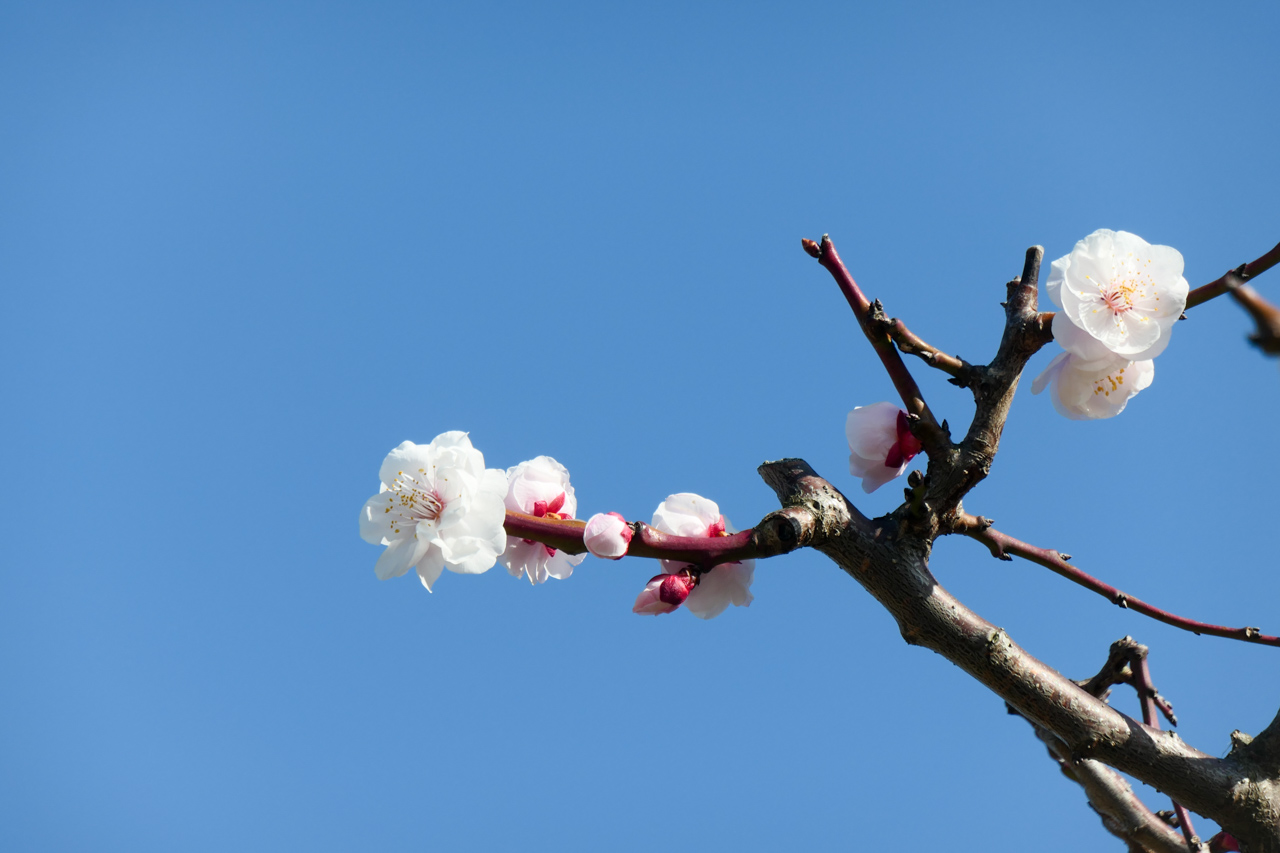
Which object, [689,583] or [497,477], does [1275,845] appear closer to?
[689,583]

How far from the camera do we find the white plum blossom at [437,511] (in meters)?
1.37

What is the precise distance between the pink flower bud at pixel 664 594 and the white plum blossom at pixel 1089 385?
75cm

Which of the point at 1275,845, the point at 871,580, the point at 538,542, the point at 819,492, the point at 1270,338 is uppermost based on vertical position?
the point at 538,542

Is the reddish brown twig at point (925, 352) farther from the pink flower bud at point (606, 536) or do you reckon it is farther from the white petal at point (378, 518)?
the white petal at point (378, 518)

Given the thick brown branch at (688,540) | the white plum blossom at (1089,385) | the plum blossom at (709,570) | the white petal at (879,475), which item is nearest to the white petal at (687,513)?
the plum blossom at (709,570)

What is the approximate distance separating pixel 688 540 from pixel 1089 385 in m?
0.79

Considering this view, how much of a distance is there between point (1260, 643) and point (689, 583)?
3.82 feet

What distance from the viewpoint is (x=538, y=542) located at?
1524 millimetres

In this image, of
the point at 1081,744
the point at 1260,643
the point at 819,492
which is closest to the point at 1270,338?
the point at 819,492

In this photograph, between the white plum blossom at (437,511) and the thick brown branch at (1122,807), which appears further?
the thick brown branch at (1122,807)

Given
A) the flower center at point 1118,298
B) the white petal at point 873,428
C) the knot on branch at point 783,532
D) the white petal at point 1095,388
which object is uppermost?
the white petal at point 873,428

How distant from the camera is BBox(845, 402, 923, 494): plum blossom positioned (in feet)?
5.14

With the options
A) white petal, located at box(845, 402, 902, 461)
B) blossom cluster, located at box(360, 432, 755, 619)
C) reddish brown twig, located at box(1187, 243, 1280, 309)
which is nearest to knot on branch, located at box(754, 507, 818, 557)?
blossom cluster, located at box(360, 432, 755, 619)

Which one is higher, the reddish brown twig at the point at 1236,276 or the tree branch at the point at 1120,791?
the reddish brown twig at the point at 1236,276
